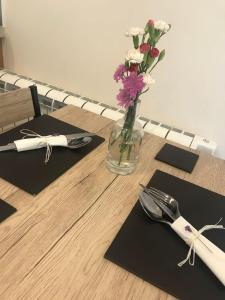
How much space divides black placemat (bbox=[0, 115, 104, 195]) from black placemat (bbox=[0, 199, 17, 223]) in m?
0.07

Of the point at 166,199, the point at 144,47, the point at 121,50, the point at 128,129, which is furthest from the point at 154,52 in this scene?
the point at 121,50

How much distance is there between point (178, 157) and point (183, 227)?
41 centimetres

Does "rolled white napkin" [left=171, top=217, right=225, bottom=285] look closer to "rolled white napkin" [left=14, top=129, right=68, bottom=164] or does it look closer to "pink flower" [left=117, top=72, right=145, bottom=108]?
"pink flower" [left=117, top=72, right=145, bottom=108]

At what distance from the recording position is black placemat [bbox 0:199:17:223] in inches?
26.7

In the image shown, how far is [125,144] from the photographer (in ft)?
2.90

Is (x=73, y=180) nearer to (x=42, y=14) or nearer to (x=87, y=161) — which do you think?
(x=87, y=161)

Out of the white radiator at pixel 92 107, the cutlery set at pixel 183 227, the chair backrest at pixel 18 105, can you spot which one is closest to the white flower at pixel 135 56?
the cutlery set at pixel 183 227

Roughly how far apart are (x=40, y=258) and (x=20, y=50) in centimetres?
175

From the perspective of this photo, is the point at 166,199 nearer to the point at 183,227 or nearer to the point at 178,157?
the point at 183,227

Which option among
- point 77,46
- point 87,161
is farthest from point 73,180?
point 77,46

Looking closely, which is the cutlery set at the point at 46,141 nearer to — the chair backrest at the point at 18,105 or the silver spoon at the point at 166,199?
the chair backrest at the point at 18,105

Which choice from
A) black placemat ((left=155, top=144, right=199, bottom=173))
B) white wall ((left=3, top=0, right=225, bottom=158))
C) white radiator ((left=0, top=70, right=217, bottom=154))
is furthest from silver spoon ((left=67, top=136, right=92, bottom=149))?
white wall ((left=3, top=0, right=225, bottom=158))

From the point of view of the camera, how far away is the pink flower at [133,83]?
73 cm

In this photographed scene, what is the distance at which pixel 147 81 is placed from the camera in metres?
0.74
